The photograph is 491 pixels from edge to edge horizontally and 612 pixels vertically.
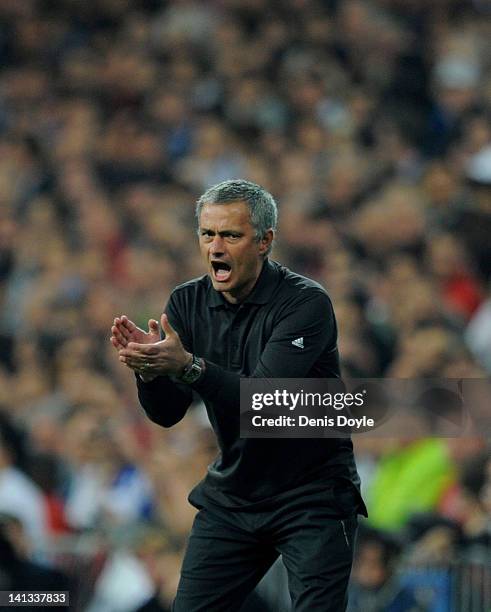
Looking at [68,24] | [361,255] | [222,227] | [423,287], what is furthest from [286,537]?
[68,24]

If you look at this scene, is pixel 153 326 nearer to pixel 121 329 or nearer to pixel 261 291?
pixel 121 329

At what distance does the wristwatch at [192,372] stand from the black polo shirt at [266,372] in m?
0.11

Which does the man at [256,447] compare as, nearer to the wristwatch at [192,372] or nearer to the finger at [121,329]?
the wristwatch at [192,372]

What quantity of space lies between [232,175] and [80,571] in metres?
3.14

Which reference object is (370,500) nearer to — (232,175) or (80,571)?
(80,571)

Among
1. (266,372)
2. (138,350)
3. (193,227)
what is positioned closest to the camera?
(138,350)

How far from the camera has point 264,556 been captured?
11.7 ft

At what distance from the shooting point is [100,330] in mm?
7363

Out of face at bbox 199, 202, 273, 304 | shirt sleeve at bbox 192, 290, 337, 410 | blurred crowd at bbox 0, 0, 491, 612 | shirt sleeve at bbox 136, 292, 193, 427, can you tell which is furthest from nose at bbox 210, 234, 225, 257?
blurred crowd at bbox 0, 0, 491, 612

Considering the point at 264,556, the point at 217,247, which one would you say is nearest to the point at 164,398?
the point at 217,247

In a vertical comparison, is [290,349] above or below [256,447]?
above

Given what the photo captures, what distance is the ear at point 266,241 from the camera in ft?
11.5

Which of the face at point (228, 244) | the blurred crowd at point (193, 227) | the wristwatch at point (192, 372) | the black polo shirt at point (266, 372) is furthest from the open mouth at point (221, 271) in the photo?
the blurred crowd at point (193, 227)

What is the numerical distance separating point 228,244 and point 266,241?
0.49 ft
